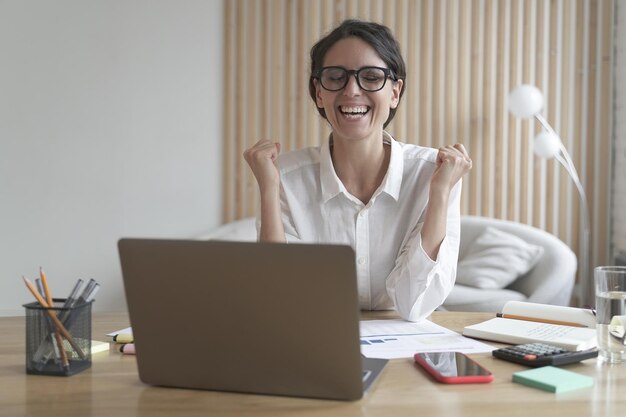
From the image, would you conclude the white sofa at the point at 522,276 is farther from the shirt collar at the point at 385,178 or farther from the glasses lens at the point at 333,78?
the glasses lens at the point at 333,78

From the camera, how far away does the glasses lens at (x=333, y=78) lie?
7.19ft

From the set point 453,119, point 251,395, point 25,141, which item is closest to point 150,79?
point 25,141

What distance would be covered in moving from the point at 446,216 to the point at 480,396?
0.89 metres

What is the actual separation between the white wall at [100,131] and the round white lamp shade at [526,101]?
6.04 feet

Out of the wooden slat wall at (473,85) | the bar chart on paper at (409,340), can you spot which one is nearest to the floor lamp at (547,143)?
the wooden slat wall at (473,85)

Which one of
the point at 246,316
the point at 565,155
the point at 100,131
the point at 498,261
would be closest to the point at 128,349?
the point at 246,316

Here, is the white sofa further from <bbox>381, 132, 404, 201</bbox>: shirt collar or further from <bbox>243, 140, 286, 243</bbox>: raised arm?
<bbox>243, 140, 286, 243</bbox>: raised arm

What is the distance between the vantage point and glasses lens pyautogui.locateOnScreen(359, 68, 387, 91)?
2.19 meters

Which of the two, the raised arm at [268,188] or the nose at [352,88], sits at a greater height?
the nose at [352,88]

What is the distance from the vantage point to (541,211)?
200 inches

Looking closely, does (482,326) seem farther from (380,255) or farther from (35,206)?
(35,206)

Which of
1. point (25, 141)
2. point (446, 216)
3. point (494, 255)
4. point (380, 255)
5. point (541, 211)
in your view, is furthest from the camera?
point (541, 211)

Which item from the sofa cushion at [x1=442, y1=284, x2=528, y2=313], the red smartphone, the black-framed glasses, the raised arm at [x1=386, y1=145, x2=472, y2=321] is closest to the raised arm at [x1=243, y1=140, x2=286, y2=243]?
the black-framed glasses

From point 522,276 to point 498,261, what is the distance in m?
0.24
